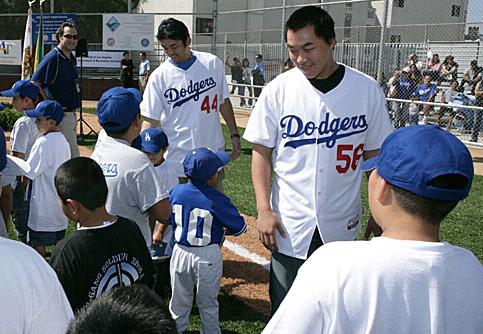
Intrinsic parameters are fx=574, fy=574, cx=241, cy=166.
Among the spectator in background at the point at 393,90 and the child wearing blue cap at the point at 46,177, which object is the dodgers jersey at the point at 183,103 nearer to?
the child wearing blue cap at the point at 46,177

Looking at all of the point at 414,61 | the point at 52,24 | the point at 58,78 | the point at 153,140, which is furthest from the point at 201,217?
the point at 52,24

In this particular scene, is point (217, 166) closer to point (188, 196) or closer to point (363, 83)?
point (188, 196)

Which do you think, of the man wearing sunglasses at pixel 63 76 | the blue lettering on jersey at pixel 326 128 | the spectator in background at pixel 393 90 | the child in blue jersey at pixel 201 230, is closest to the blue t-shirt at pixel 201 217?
the child in blue jersey at pixel 201 230

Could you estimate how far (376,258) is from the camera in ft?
4.90

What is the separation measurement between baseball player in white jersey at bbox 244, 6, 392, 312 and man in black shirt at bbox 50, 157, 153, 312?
70cm

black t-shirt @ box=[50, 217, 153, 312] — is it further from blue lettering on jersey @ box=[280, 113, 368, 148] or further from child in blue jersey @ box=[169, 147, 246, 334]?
child in blue jersey @ box=[169, 147, 246, 334]

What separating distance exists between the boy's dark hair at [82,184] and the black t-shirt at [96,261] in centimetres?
14

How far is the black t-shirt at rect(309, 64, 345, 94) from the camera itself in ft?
9.61

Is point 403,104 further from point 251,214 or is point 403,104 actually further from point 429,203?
point 429,203

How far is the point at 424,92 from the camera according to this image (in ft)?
45.0

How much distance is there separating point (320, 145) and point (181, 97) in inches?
75.4

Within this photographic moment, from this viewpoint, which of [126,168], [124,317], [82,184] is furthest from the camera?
[126,168]

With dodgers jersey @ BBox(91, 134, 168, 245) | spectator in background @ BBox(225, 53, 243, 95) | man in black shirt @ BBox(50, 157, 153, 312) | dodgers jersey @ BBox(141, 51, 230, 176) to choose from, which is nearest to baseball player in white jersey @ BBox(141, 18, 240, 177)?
dodgers jersey @ BBox(141, 51, 230, 176)

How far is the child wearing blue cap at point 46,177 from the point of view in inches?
176
